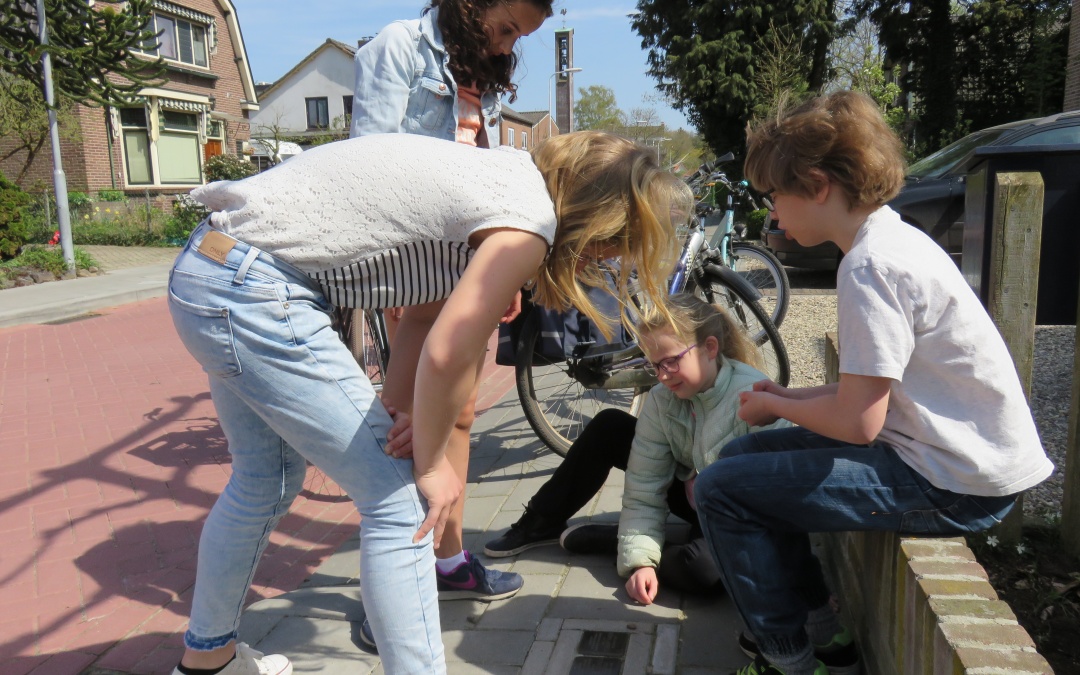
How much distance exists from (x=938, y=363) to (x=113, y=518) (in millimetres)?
3298

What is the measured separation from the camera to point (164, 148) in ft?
78.8

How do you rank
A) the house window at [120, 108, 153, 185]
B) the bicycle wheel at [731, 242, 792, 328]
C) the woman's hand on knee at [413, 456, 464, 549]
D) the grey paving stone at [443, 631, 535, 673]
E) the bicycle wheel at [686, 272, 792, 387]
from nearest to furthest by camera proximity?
the woman's hand on knee at [413, 456, 464, 549]
the grey paving stone at [443, 631, 535, 673]
the bicycle wheel at [686, 272, 792, 387]
the bicycle wheel at [731, 242, 792, 328]
the house window at [120, 108, 153, 185]

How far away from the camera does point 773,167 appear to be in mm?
1933

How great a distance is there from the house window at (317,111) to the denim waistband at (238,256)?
4888 cm

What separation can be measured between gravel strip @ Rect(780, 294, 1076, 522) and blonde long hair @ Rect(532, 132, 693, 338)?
6.03ft

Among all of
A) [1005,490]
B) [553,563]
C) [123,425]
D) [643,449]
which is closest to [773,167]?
[1005,490]

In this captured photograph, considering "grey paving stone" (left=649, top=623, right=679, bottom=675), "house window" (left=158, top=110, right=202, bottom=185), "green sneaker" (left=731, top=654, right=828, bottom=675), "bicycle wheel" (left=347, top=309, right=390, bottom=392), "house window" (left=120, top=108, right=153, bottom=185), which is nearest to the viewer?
"green sneaker" (left=731, top=654, right=828, bottom=675)

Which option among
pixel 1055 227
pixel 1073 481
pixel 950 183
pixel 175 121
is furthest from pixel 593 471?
pixel 175 121

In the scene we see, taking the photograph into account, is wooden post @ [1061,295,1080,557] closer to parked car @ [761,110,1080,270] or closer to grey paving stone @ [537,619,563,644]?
grey paving stone @ [537,619,563,644]

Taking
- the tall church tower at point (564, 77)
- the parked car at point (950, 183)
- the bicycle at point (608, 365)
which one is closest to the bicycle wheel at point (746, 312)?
the bicycle at point (608, 365)

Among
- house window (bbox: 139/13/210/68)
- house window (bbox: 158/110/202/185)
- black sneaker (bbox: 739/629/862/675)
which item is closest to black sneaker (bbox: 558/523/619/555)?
black sneaker (bbox: 739/629/862/675)

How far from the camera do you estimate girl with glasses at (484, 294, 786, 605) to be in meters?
2.52

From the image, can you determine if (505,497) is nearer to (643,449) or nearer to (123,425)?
(643,449)

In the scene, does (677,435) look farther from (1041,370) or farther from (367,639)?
(1041,370)
